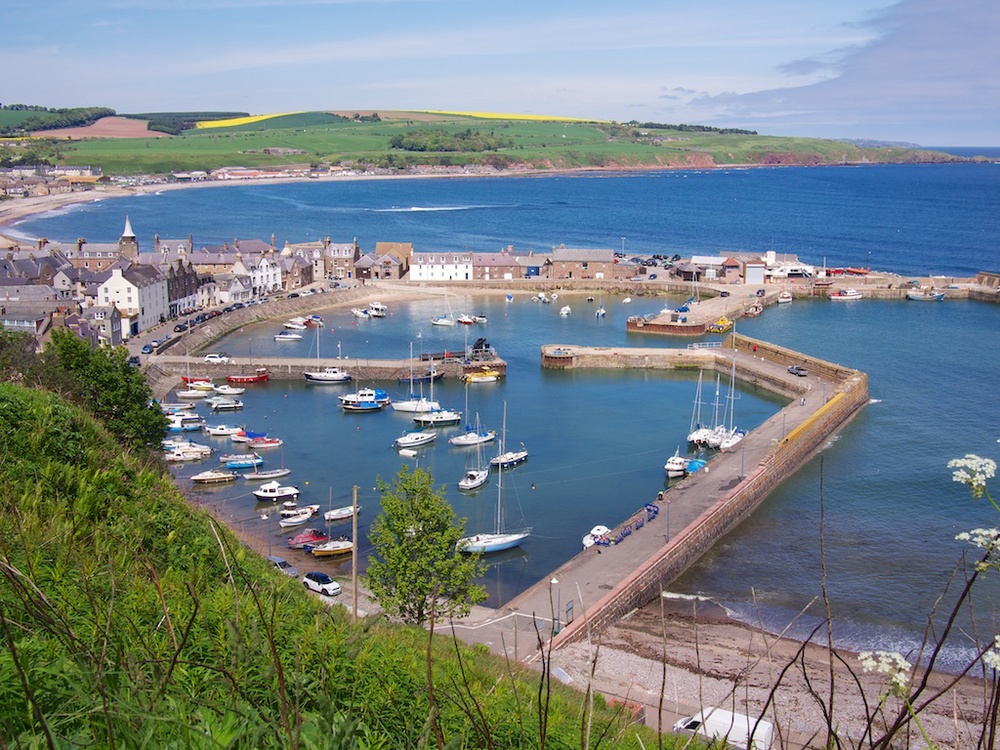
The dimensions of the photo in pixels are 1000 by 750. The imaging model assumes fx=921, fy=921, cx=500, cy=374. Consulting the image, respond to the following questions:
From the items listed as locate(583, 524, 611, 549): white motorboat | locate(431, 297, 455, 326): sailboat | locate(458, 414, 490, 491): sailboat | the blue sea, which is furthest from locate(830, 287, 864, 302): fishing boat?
locate(583, 524, 611, 549): white motorboat

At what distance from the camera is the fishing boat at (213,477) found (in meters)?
15.9

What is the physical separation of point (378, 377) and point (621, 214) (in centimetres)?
4912

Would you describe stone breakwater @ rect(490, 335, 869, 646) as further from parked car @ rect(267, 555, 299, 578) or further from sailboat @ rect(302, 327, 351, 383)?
sailboat @ rect(302, 327, 351, 383)

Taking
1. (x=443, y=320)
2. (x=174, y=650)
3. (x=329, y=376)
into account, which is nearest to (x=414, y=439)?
(x=329, y=376)

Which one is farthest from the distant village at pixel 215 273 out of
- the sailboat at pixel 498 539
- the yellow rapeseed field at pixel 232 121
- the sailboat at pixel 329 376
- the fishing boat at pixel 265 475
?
the yellow rapeseed field at pixel 232 121

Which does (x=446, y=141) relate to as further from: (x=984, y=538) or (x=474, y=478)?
(x=984, y=538)

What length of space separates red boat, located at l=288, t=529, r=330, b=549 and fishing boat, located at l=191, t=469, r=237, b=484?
300cm

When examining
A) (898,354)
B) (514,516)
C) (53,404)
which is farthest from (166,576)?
(898,354)

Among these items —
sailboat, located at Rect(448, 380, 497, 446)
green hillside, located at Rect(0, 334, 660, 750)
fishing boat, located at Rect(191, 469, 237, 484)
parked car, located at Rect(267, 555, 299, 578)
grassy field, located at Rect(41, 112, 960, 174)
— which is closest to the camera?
green hillside, located at Rect(0, 334, 660, 750)

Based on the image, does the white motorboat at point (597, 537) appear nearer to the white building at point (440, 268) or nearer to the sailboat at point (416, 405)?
the sailboat at point (416, 405)

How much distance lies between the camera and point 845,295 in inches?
1436

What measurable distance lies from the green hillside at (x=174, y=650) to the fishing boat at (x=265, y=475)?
32.0ft

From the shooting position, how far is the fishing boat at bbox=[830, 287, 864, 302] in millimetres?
36375

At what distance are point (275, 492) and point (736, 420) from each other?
406 inches
